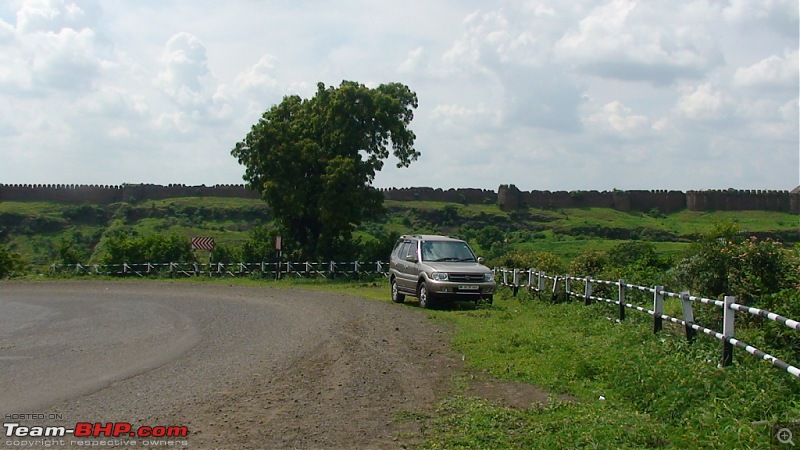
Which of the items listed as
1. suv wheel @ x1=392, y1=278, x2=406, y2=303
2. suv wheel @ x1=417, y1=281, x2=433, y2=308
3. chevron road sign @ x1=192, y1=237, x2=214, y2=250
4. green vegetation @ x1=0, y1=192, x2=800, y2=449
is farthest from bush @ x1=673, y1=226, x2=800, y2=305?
chevron road sign @ x1=192, y1=237, x2=214, y2=250

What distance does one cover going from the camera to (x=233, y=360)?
455 inches

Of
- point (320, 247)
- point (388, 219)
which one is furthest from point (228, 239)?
point (320, 247)

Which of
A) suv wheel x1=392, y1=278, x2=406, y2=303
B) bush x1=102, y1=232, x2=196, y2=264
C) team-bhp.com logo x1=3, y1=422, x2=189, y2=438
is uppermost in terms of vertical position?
team-bhp.com logo x1=3, y1=422, x2=189, y2=438

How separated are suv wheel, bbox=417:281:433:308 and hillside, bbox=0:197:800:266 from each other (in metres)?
49.9

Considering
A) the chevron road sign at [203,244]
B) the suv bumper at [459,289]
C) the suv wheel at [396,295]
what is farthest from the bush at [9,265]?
the suv bumper at [459,289]

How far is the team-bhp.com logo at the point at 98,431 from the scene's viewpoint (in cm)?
714

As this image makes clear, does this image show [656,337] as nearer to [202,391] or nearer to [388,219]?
[202,391]

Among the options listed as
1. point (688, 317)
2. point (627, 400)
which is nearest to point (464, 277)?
point (688, 317)

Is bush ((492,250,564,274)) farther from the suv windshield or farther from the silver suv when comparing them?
the silver suv

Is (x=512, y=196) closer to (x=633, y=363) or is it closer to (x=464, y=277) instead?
(x=464, y=277)

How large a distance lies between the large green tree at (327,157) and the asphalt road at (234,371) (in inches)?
737

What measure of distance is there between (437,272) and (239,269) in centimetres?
2479

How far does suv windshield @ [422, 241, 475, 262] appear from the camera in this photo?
21109 mm

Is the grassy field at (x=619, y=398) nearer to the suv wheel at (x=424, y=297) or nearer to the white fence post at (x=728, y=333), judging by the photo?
the white fence post at (x=728, y=333)
